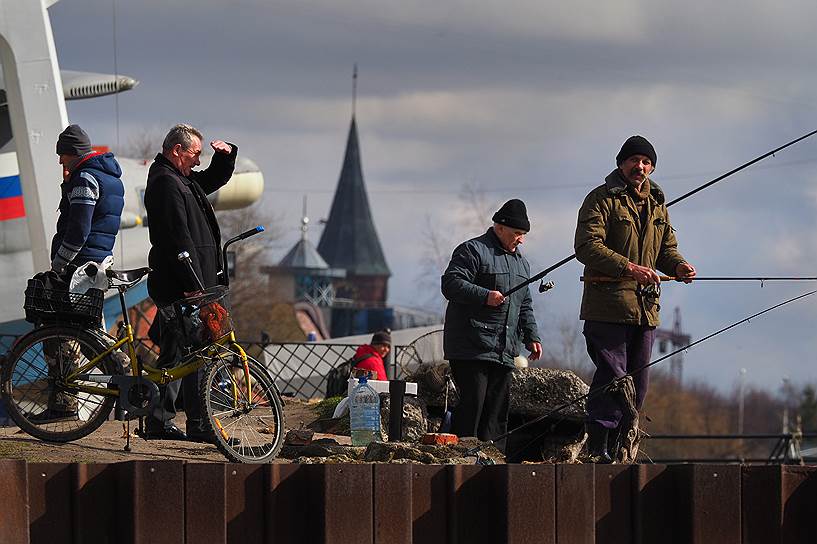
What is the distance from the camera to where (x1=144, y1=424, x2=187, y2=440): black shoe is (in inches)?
376

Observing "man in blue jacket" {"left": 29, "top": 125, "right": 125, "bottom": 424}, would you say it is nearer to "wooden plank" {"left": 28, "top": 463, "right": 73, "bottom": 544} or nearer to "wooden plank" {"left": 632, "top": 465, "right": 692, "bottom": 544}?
"wooden plank" {"left": 28, "top": 463, "right": 73, "bottom": 544}

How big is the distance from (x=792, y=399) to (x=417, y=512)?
135324 mm

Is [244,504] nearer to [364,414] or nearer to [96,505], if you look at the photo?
[96,505]

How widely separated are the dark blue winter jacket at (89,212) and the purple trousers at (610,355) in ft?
8.94

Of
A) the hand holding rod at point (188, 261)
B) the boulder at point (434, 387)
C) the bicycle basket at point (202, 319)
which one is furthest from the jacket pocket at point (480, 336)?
the boulder at point (434, 387)

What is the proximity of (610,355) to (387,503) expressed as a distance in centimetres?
191

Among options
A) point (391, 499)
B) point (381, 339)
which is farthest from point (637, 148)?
point (381, 339)

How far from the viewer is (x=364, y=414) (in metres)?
10.7

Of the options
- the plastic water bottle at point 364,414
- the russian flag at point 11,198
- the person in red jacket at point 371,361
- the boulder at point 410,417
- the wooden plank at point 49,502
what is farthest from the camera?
the russian flag at point 11,198

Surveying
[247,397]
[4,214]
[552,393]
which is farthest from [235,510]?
[4,214]

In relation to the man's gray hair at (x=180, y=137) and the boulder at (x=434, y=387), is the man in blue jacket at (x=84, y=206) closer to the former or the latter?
the man's gray hair at (x=180, y=137)

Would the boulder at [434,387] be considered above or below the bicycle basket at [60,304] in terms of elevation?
below

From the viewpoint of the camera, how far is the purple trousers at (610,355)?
9.50 m

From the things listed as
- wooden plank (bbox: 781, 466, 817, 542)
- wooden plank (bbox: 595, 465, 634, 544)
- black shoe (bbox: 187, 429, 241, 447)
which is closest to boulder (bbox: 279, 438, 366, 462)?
black shoe (bbox: 187, 429, 241, 447)
